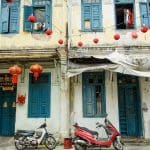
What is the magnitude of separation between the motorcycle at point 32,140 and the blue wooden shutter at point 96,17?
470cm

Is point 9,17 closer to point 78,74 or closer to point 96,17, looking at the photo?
point 96,17

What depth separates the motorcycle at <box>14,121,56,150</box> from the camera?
10.4 meters

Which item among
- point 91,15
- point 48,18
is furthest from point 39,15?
point 91,15

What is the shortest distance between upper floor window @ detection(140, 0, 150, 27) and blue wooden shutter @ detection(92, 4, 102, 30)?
1691mm

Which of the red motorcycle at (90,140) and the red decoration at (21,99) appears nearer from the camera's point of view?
the red motorcycle at (90,140)

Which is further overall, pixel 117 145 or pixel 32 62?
pixel 32 62

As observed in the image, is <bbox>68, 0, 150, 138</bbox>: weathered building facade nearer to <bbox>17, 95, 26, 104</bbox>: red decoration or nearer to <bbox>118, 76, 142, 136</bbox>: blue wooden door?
<bbox>118, 76, 142, 136</bbox>: blue wooden door

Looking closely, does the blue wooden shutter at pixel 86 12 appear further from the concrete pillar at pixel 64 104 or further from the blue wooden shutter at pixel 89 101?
the blue wooden shutter at pixel 89 101

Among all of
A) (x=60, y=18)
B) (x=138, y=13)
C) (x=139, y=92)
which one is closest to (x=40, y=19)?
(x=60, y=18)

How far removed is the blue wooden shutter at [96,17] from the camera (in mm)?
12486

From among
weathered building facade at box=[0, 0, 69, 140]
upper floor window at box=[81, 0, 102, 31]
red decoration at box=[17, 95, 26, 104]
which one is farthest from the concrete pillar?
upper floor window at box=[81, 0, 102, 31]

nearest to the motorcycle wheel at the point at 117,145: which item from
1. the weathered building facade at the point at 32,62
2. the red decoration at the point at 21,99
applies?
the weathered building facade at the point at 32,62

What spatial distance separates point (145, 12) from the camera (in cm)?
1242

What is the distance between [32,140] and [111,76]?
409 cm
